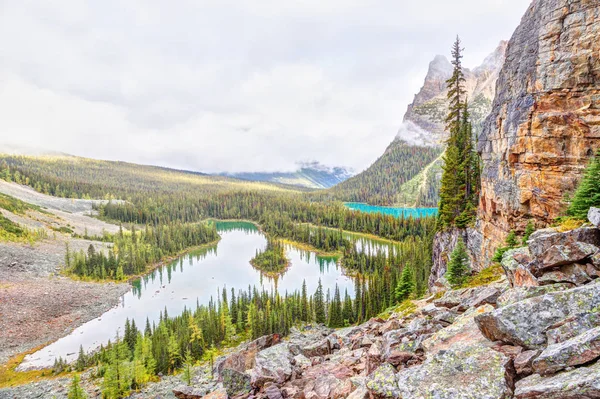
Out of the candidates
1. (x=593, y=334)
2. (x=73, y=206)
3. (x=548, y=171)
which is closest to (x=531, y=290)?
(x=593, y=334)

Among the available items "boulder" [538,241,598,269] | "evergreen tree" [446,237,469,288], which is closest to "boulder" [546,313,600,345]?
"boulder" [538,241,598,269]

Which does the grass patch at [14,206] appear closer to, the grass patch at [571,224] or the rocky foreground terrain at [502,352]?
the rocky foreground terrain at [502,352]

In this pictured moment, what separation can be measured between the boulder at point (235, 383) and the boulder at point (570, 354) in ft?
46.4

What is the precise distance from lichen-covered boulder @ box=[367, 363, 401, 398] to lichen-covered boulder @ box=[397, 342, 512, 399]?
0.92ft

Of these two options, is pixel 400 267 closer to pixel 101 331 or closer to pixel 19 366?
pixel 101 331

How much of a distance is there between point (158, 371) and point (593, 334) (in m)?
59.7

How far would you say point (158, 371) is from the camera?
166 feet

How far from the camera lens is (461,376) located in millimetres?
8320

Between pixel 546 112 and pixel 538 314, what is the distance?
68.6 ft

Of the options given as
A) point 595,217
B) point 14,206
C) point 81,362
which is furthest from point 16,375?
point 14,206

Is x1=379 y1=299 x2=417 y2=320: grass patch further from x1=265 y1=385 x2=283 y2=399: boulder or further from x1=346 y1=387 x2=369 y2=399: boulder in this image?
x1=346 y1=387 x2=369 y2=399: boulder

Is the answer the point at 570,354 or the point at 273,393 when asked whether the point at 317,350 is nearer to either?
the point at 273,393

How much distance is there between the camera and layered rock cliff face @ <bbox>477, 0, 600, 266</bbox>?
20688 mm

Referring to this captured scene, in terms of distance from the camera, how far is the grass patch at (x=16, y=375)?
48906 mm
